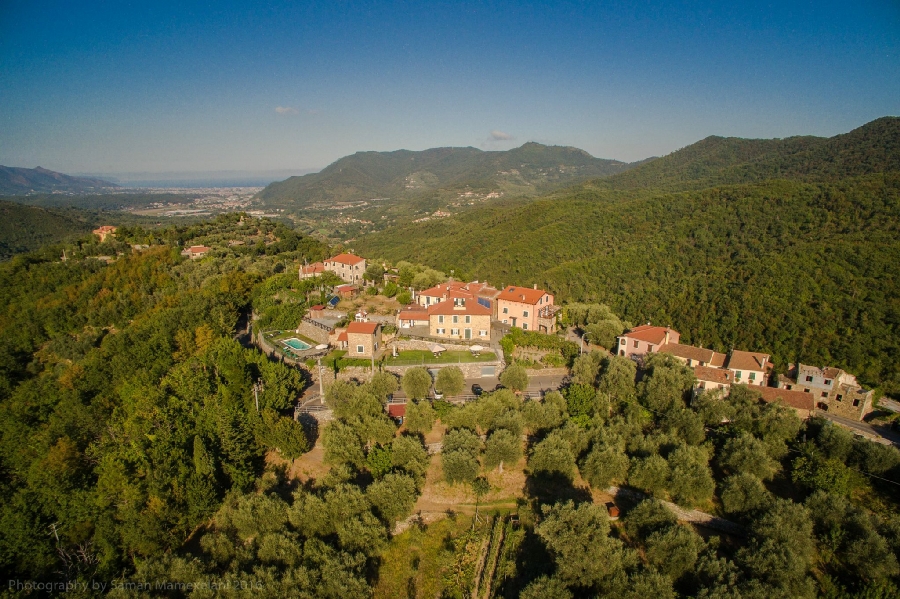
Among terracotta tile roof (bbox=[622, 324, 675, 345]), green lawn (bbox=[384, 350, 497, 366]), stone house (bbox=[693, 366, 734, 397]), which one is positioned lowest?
stone house (bbox=[693, 366, 734, 397])

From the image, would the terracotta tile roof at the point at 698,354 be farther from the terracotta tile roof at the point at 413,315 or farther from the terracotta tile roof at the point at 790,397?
the terracotta tile roof at the point at 413,315

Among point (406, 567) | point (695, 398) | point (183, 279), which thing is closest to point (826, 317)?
point (695, 398)

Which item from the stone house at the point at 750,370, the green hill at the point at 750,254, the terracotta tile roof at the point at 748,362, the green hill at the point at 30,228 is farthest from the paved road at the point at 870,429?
the green hill at the point at 30,228

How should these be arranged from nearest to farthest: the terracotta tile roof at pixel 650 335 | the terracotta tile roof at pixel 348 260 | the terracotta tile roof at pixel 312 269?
the terracotta tile roof at pixel 650 335, the terracotta tile roof at pixel 312 269, the terracotta tile roof at pixel 348 260

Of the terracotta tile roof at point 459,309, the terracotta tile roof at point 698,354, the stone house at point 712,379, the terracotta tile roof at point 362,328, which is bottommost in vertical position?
the stone house at point 712,379

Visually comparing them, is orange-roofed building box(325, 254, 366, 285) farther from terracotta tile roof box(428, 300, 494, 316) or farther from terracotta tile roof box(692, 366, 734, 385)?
terracotta tile roof box(692, 366, 734, 385)

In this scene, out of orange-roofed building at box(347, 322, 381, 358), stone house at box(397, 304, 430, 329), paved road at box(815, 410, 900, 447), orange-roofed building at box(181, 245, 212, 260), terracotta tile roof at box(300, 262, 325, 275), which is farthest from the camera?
orange-roofed building at box(181, 245, 212, 260)

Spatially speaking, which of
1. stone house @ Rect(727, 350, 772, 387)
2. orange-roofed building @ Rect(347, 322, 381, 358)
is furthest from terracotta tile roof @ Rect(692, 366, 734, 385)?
orange-roofed building @ Rect(347, 322, 381, 358)
